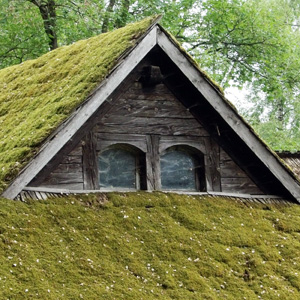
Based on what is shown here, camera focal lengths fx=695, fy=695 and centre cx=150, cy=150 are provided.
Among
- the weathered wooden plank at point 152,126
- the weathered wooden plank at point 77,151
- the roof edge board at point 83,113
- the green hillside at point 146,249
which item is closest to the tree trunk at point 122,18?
the weathered wooden plank at point 152,126

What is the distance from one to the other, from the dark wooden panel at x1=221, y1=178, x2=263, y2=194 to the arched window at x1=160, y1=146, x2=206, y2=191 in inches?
12.3

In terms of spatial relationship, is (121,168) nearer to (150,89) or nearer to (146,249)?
(150,89)

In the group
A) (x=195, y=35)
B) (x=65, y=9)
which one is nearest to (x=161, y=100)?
(x=65, y=9)

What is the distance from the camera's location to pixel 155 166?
29.3ft

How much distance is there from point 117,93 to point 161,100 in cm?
67

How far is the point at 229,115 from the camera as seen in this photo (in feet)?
29.6

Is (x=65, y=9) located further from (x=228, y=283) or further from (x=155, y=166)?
(x=228, y=283)

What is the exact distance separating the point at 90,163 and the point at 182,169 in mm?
1379

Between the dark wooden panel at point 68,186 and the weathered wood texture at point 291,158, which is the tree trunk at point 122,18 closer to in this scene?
the weathered wood texture at point 291,158

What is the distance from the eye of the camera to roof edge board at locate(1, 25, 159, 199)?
7.54 meters

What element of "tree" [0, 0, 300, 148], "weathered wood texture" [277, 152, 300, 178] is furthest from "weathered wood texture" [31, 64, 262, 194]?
"tree" [0, 0, 300, 148]

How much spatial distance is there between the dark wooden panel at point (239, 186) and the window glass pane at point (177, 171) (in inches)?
17.0

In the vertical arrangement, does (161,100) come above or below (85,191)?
above

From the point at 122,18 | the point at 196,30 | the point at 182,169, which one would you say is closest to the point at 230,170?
the point at 182,169
